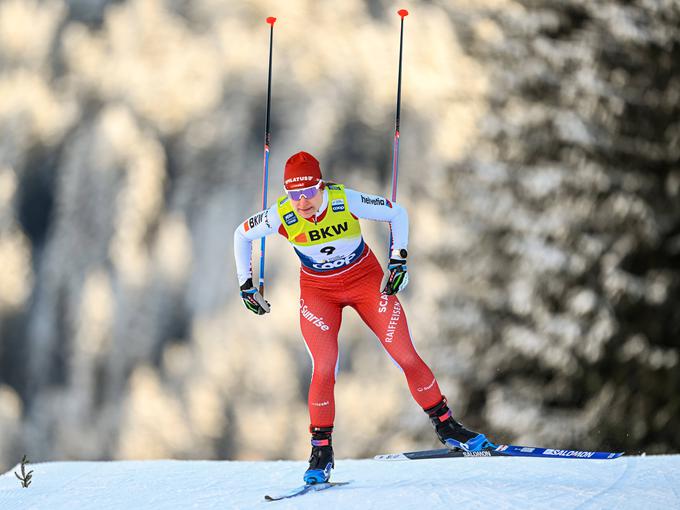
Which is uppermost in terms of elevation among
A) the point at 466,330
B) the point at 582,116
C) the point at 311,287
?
the point at 582,116

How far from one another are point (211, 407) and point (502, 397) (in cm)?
970

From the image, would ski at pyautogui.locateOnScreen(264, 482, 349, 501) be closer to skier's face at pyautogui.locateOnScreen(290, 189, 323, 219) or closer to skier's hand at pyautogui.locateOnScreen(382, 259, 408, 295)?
skier's hand at pyautogui.locateOnScreen(382, 259, 408, 295)

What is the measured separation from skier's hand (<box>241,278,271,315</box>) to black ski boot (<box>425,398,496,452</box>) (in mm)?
1117

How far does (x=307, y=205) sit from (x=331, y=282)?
1.61ft

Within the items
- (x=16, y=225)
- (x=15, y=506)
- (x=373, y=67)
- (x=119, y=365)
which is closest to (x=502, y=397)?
(x=15, y=506)

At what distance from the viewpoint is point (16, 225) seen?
23.6 m

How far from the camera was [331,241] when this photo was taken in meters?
5.27

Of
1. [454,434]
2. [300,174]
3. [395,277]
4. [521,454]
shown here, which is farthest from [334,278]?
[521,454]

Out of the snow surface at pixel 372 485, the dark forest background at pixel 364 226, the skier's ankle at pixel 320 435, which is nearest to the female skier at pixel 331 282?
the skier's ankle at pixel 320 435

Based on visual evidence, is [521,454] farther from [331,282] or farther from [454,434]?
[331,282]

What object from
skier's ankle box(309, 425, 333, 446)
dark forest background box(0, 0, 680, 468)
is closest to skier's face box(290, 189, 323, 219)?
skier's ankle box(309, 425, 333, 446)

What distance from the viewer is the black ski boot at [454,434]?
17.8 ft

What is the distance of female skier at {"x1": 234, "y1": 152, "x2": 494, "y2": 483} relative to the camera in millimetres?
5242

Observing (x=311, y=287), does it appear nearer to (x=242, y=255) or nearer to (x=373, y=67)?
(x=242, y=255)
